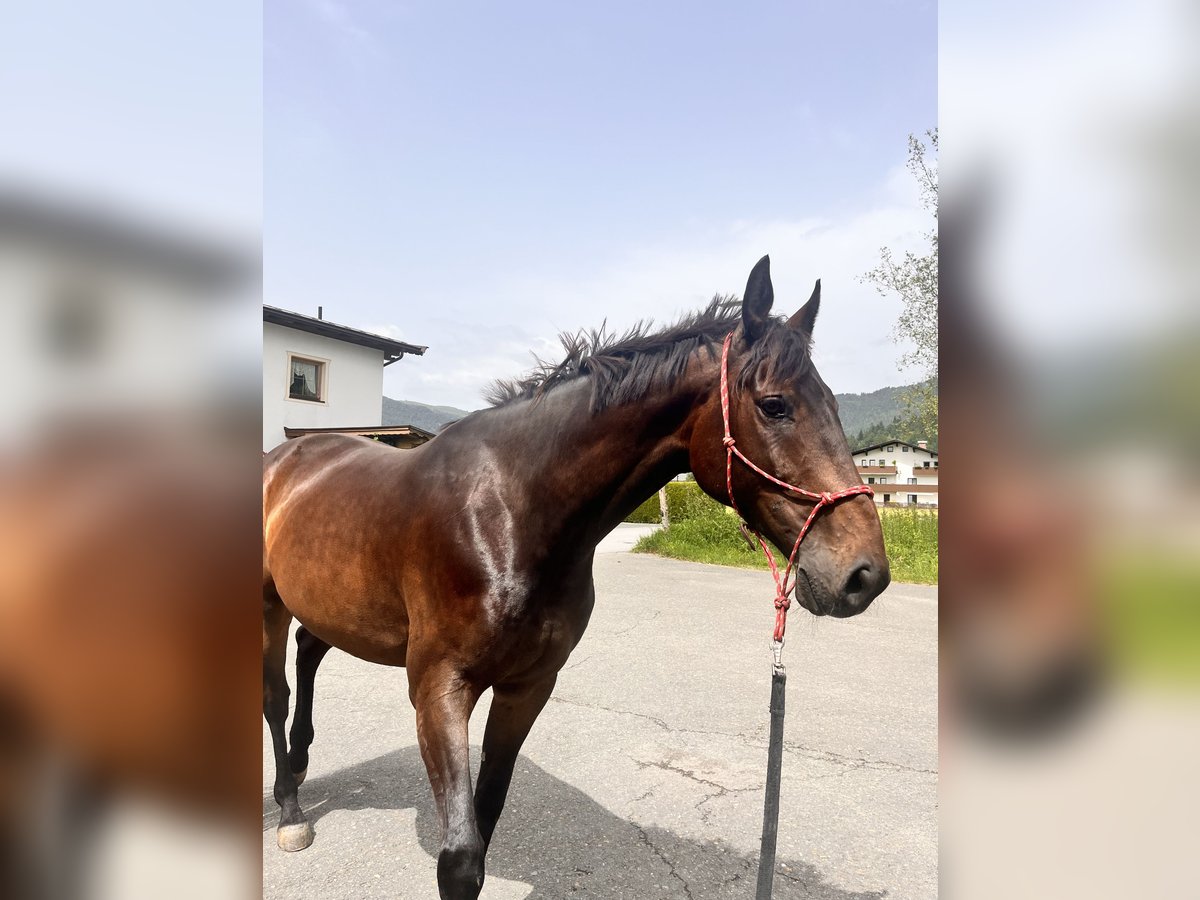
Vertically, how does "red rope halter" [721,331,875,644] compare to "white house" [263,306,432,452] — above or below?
below

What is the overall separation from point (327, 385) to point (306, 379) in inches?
20.5

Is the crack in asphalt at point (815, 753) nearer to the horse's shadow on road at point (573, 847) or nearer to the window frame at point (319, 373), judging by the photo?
the horse's shadow on road at point (573, 847)

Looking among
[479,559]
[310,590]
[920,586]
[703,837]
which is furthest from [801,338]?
[920,586]

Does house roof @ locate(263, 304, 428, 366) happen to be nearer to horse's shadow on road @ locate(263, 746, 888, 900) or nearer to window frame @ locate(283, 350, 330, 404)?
window frame @ locate(283, 350, 330, 404)

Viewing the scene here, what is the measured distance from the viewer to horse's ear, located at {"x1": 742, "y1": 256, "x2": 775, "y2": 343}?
1838mm

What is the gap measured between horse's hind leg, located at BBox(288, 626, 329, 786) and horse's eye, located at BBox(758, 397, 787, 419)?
2550mm

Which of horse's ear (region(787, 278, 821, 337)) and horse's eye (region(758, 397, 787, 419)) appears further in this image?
horse's ear (region(787, 278, 821, 337))

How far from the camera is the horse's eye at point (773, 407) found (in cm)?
176

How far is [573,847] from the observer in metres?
2.88

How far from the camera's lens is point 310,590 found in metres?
→ 2.70

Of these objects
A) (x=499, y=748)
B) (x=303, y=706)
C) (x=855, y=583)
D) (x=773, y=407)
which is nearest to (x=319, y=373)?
(x=303, y=706)
